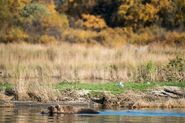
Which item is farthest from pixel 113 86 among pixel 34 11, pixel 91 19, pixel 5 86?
pixel 91 19

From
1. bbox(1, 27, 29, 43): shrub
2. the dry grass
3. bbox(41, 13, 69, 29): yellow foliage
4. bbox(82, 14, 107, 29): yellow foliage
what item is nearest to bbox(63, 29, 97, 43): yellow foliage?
bbox(41, 13, 69, 29): yellow foliage

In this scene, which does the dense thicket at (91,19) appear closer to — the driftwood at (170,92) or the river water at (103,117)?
the driftwood at (170,92)

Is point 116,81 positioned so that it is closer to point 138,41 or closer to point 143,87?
point 143,87

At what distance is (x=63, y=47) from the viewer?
40.2 m

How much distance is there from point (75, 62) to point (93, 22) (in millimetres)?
32224

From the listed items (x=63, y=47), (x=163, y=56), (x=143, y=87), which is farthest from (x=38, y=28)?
(x=143, y=87)

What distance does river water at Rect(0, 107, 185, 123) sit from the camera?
59.6ft

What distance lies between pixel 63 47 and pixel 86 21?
26.2m

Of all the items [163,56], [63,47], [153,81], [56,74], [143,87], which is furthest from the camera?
[63,47]

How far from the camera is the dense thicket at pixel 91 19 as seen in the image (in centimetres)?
5559

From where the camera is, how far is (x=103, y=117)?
19156mm

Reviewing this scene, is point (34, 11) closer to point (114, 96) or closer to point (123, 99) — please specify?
point (114, 96)

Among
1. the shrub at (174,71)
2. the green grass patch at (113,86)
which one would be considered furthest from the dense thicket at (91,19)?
the green grass patch at (113,86)

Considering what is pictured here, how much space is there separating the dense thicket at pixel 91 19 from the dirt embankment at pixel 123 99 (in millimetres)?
27397
